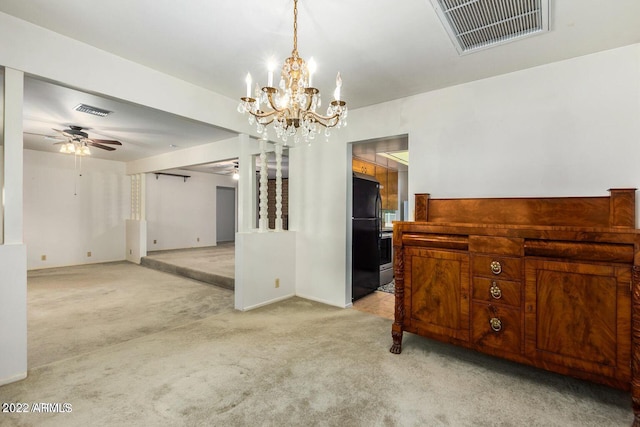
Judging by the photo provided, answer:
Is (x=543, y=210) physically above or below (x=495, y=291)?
above

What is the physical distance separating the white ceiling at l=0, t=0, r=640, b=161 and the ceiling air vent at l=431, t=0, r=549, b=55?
67 millimetres

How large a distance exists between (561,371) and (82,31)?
154 inches

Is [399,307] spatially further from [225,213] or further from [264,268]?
[225,213]

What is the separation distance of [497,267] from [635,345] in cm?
74

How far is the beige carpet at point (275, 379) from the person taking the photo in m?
1.66

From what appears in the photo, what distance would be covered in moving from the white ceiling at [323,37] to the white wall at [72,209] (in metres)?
3.94

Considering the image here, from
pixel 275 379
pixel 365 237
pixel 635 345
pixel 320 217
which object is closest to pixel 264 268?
pixel 320 217

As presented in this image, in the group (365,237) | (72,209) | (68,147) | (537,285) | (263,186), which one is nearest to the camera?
(537,285)

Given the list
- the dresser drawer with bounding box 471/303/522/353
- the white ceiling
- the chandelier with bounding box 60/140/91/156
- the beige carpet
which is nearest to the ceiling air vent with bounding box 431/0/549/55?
the white ceiling

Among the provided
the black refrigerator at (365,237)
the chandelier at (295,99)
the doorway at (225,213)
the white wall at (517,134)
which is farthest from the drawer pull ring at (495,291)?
the doorway at (225,213)

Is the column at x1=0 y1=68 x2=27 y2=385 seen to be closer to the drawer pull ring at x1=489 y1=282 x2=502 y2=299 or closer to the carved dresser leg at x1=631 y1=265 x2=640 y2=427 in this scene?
the drawer pull ring at x1=489 y1=282 x2=502 y2=299

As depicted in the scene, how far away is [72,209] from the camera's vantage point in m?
6.32

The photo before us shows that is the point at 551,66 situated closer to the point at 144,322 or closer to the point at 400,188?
the point at 400,188

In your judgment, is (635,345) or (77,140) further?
(77,140)
